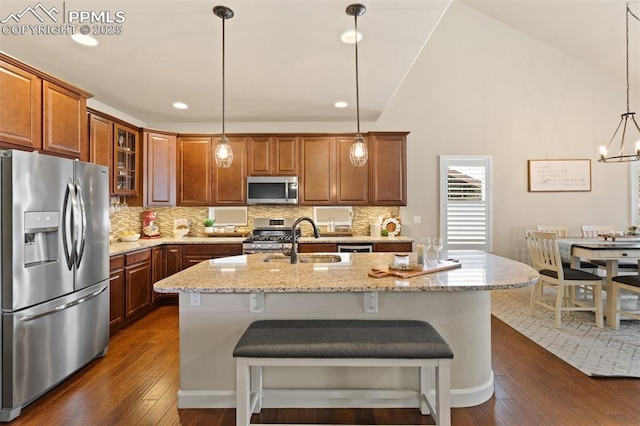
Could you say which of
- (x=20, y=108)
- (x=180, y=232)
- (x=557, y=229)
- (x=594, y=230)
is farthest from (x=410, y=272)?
(x=594, y=230)

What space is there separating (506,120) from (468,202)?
4.76ft

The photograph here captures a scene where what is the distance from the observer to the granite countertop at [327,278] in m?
1.78

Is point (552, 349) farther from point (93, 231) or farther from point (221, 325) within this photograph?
point (93, 231)

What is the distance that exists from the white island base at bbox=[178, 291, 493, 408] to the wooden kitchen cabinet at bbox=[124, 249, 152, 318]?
1941 millimetres

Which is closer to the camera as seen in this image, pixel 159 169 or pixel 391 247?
pixel 391 247

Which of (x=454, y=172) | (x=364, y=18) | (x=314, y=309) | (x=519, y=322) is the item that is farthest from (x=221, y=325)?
(x=454, y=172)

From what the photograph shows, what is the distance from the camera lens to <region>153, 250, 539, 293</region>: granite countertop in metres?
1.78

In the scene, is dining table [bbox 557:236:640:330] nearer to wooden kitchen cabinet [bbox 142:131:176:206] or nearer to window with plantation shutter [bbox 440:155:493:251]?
window with plantation shutter [bbox 440:155:493:251]

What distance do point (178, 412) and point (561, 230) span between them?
5431 mm

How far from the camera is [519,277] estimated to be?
6.41 ft

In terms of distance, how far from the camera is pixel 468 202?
5168mm

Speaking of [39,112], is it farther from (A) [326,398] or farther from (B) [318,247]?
(B) [318,247]

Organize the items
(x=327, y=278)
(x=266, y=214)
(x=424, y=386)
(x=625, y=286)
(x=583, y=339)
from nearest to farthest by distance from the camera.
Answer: (x=327, y=278)
(x=424, y=386)
(x=583, y=339)
(x=625, y=286)
(x=266, y=214)

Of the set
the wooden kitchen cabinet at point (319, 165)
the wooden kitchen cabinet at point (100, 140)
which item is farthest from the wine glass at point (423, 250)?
the wooden kitchen cabinet at point (100, 140)
